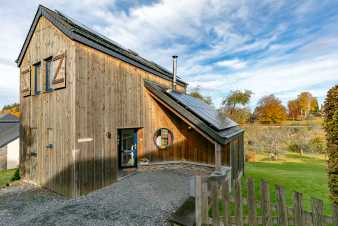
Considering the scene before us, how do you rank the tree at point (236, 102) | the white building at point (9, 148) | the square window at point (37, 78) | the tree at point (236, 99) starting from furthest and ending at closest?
the tree at point (236, 99) < the tree at point (236, 102) < the white building at point (9, 148) < the square window at point (37, 78)

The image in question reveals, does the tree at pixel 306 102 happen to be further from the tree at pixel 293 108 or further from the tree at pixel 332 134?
the tree at pixel 332 134

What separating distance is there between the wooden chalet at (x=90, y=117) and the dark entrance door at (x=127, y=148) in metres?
0.05

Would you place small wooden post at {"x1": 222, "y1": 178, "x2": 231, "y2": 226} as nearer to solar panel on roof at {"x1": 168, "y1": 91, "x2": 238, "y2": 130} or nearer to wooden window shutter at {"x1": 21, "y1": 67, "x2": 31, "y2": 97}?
solar panel on roof at {"x1": 168, "y1": 91, "x2": 238, "y2": 130}

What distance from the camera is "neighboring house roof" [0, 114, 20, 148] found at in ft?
85.6

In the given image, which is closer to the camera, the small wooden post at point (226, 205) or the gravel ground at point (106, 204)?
the small wooden post at point (226, 205)

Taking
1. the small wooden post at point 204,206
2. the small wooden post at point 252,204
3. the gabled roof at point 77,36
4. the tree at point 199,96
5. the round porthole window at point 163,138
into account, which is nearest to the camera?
the small wooden post at point 252,204

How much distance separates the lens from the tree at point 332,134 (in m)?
4.80

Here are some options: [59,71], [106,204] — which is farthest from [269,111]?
[59,71]

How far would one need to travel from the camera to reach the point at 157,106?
10.0m

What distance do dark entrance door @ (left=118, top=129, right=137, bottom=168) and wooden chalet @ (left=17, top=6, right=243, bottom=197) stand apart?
0.17ft

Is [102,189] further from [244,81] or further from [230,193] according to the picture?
[244,81]

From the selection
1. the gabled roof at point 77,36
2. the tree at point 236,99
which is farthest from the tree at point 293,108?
the gabled roof at point 77,36

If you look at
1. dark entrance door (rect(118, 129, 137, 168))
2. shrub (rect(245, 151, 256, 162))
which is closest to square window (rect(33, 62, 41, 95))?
dark entrance door (rect(118, 129, 137, 168))

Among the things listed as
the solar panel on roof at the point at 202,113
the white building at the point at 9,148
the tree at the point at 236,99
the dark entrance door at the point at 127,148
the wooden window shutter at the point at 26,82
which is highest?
the tree at the point at 236,99
